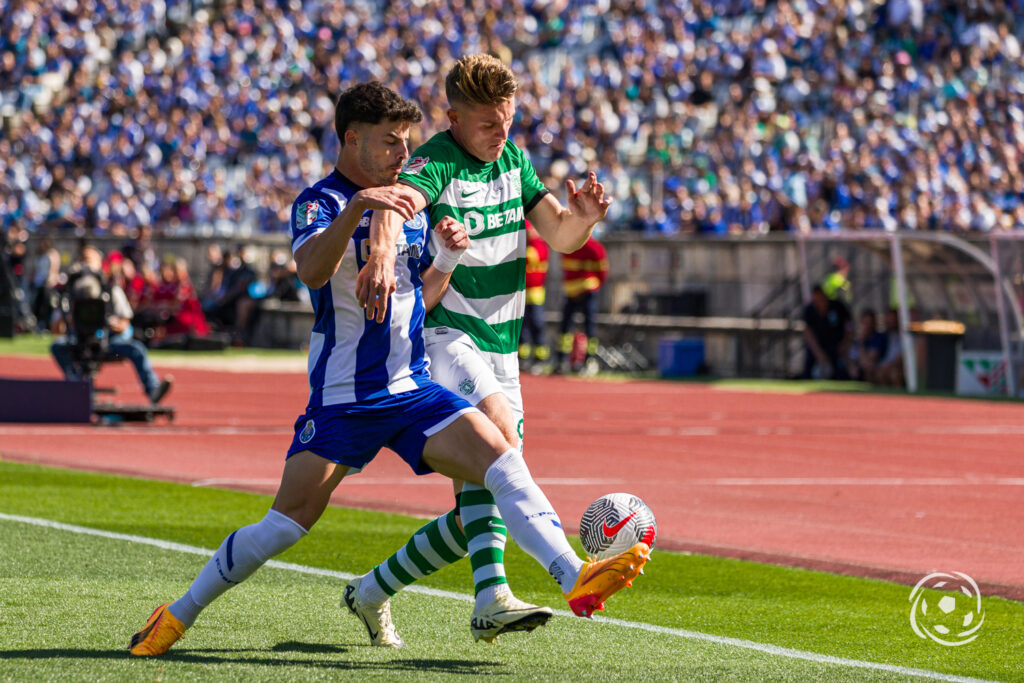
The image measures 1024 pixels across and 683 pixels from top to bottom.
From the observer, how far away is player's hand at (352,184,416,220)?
5.16 metres

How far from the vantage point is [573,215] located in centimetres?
598

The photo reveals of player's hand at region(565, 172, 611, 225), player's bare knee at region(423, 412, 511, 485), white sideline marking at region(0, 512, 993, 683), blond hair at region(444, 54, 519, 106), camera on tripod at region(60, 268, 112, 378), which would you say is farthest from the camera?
camera on tripod at region(60, 268, 112, 378)

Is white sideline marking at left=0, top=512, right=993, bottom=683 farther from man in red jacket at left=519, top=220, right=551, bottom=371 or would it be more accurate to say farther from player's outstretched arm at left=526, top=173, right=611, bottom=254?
man in red jacket at left=519, top=220, right=551, bottom=371

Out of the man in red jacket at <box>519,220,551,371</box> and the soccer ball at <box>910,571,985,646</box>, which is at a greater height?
the man in red jacket at <box>519,220,551,371</box>

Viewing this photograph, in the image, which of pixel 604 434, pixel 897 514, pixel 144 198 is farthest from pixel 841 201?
pixel 897 514

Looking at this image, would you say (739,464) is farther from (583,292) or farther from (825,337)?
(825,337)

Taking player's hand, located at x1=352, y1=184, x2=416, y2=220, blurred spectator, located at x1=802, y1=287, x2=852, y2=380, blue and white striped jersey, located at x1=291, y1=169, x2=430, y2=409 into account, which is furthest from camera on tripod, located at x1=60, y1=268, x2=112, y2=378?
player's hand, located at x1=352, y1=184, x2=416, y2=220

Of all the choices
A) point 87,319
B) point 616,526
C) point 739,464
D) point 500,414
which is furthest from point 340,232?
point 87,319

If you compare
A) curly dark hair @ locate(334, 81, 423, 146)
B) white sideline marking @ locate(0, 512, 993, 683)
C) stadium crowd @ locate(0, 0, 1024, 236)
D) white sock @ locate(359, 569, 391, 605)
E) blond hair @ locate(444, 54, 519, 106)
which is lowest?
white sideline marking @ locate(0, 512, 993, 683)

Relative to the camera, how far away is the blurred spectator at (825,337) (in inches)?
918

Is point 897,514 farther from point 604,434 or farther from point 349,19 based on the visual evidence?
point 349,19

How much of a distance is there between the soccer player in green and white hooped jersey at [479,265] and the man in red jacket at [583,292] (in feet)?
55.9

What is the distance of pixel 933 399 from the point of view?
21125 mm

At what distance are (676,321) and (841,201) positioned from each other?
432cm
